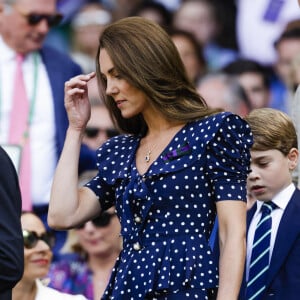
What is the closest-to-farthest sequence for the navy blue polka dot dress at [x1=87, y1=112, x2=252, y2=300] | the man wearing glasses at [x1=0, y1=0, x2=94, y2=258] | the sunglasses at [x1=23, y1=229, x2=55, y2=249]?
the navy blue polka dot dress at [x1=87, y1=112, x2=252, y2=300], the sunglasses at [x1=23, y1=229, x2=55, y2=249], the man wearing glasses at [x1=0, y1=0, x2=94, y2=258]

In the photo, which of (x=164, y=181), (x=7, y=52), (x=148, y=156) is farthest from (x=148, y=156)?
(x=7, y=52)

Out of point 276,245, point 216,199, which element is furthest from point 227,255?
point 276,245

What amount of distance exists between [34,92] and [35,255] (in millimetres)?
1375

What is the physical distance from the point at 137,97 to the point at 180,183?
38cm

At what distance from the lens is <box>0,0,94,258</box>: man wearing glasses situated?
6.99 m

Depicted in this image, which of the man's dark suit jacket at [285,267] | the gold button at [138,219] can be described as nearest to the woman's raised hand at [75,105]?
the gold button at [138,219]

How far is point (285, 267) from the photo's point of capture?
417 centimetres

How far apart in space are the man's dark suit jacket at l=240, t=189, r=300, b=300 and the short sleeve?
0.49 m

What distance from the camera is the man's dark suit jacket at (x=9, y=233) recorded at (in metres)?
3.57

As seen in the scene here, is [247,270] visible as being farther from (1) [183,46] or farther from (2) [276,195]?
(1) [183,46]

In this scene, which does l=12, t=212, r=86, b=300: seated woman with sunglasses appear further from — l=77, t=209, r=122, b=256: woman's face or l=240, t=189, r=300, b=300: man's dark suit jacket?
l=240, t=189, r=300, b=300: man's dark suit jacket

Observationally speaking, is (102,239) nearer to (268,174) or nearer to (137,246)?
(268,174)

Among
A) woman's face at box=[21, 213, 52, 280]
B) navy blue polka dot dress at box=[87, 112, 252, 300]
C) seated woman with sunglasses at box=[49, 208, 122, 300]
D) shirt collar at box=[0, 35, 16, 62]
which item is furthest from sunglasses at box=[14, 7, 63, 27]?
navy blue polka dot dress at box=[87, 112, 252, 300]

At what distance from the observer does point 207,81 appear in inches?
276
